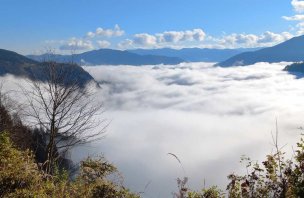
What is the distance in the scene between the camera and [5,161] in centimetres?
1000

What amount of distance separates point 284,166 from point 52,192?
14.5ft

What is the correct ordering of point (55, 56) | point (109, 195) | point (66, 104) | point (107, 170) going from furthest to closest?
1. point (55, 56)
2. point (66, 104)
3. point (107, 170)
4. point (109, 195)

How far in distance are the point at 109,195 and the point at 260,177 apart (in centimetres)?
376

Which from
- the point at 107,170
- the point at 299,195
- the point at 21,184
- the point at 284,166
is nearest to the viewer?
the point at 299,195

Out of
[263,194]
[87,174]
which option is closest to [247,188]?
[263,194]

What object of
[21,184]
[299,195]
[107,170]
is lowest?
[107,170]

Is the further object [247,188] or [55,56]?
[55,56]

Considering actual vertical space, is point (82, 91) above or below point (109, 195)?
above

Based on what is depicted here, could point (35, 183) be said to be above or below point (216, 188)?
above

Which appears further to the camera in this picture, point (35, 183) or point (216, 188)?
point (216, 188)

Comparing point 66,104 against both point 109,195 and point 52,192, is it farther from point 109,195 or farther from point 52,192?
point 52,192

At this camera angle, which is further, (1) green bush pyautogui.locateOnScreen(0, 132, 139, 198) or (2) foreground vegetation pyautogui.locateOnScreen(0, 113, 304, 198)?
(1) green bush pyautogui.locateOnScreen(0, 132, 139, 198)

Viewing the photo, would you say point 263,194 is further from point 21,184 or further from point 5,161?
point 5,161

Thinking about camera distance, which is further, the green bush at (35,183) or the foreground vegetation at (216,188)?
the green bush at (35,183)
